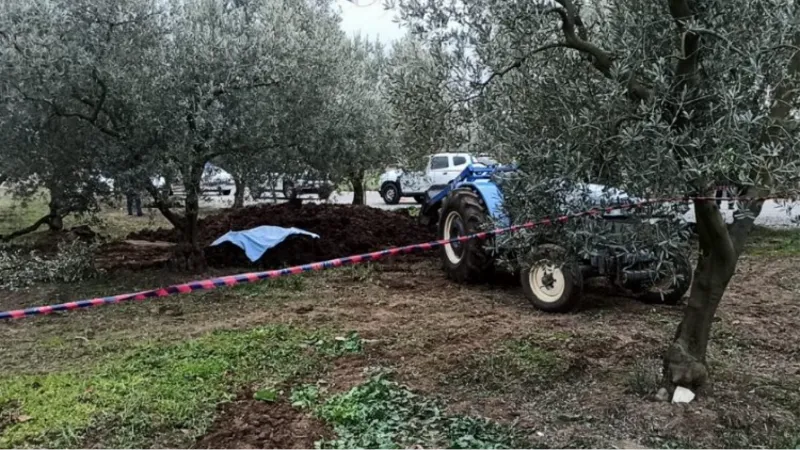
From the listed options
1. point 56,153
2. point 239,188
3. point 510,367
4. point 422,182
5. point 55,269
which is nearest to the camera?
point 510,367

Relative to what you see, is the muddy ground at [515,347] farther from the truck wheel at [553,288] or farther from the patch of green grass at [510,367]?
the truck wheel at [553,288]

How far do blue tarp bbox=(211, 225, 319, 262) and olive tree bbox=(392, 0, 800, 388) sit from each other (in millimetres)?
5308

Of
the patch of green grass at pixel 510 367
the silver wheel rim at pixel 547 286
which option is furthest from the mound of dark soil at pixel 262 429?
the silver wheel rim at pixel 547 286

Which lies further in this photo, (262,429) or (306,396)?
(306,396)

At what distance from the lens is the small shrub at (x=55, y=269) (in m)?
8.16

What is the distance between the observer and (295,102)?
8.20 metres

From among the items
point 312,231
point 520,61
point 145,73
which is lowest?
point 312,231

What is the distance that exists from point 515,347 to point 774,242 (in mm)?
8038

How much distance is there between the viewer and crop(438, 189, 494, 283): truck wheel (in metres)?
7.73

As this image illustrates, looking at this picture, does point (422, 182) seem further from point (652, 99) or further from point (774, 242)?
point (652, 99)

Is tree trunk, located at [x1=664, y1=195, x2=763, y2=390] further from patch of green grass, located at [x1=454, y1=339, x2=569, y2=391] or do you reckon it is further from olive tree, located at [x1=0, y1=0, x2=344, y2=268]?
olive tree, located at [x1=0, y1=0, x2=344, y2=268]

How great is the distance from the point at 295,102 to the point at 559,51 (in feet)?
15.7

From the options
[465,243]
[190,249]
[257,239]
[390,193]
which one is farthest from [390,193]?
[465,243]

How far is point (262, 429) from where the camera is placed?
3770 mm
